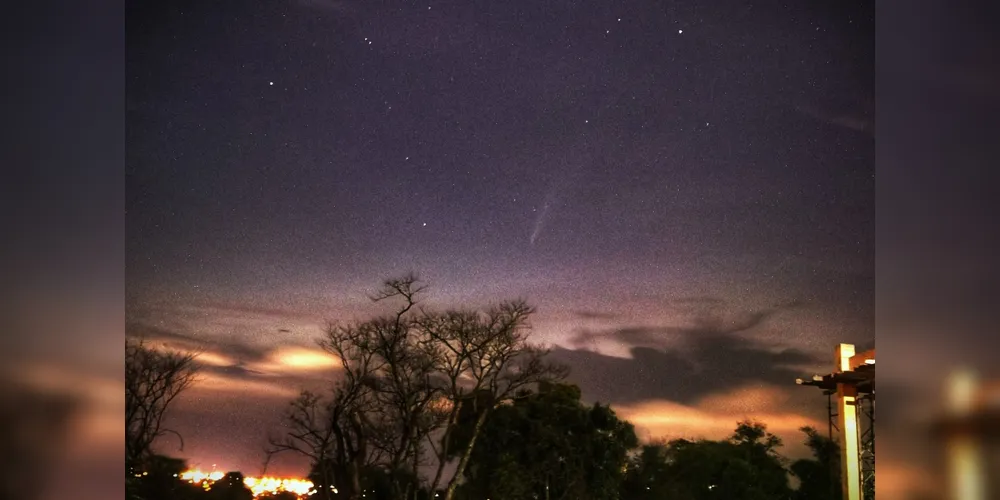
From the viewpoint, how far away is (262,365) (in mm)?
4102

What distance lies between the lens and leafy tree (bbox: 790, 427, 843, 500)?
368 cm

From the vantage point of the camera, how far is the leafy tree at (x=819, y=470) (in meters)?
3.68

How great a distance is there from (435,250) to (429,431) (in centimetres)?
74

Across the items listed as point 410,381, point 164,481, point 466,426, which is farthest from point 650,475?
point 164,481

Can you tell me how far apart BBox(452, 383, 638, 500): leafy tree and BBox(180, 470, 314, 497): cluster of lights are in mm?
750

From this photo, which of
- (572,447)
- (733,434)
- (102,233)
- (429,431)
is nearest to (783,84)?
(733,434)

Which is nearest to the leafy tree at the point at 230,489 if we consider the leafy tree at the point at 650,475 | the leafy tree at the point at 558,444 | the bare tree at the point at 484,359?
the bare tree at the point at 484,359

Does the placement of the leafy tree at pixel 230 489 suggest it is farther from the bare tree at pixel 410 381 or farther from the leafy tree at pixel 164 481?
the bare tree at pixel 410 381

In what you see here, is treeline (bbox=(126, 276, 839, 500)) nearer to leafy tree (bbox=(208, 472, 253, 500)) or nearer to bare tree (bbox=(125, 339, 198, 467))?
leafy tree (bbox=(208, 472, 253, 500))

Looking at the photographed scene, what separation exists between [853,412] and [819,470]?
0.27 m

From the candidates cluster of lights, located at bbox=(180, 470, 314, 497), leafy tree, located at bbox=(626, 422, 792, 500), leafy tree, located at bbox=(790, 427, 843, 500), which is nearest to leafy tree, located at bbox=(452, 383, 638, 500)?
leafy tree, located at bbox=(626, 422, 792, 500)

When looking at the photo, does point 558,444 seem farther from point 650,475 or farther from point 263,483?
point 263,483

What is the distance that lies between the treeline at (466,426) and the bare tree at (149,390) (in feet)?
2.08

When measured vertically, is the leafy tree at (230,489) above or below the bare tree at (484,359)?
below
